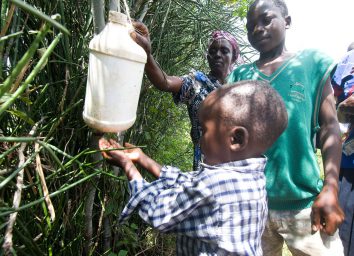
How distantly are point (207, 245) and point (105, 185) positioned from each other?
759 millimetres

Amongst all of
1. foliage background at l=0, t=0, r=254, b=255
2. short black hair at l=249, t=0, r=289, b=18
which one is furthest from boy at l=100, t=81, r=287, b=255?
short black hair at l=249, t=0, r=289, b=18

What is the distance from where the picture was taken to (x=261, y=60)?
57.2 inches

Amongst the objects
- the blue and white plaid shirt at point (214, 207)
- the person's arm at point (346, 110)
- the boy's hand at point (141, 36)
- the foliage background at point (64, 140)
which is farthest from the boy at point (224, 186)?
the person's arm at point (346, 110)

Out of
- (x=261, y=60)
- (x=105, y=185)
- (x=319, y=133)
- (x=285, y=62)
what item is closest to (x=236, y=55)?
(x=261, y=60)

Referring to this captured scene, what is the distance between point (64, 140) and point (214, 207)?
71cm

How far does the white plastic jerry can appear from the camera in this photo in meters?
0.84

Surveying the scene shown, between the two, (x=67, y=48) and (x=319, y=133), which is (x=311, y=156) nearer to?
(x=319, y=133)

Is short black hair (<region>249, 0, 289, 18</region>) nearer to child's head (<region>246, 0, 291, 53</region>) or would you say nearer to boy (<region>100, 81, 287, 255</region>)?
child's head (<region>246, 0, 291, 53</region>)

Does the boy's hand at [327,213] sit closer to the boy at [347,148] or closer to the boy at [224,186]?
the boy at [224,186]

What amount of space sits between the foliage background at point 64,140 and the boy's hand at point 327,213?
0.72 metres

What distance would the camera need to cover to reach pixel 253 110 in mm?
882

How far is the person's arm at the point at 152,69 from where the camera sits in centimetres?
104

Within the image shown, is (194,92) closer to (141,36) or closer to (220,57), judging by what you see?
(220,57)

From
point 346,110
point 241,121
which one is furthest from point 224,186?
point 346,110
